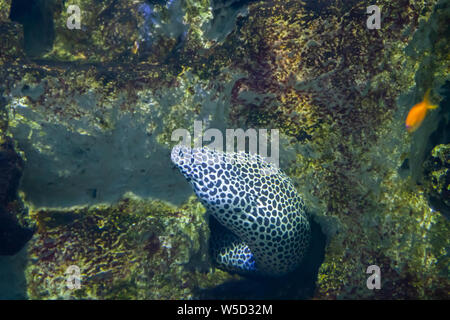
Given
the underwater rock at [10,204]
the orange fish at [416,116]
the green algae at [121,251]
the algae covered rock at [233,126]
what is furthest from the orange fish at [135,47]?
the orange fish at [416,116]

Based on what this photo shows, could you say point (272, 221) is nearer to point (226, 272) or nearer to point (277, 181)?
point (277, 181)

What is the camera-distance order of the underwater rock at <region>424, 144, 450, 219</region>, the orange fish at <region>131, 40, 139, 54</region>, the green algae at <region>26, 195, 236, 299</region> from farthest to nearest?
the orange fish at <region>131, 40, 139, 54</region>
the underwater rock at <region>424, 144, 450, 219</region>
the green algae at <region>26, 195, 236, 299</region>

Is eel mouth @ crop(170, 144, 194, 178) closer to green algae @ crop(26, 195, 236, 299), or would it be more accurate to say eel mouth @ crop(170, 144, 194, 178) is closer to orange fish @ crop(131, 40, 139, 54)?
green algae @ crop(26, 195, 236, 299)

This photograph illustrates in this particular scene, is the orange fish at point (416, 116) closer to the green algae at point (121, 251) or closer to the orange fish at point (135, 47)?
the green algae at point (121, 251)

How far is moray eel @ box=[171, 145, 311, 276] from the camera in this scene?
10.5ft

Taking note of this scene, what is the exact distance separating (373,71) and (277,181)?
1.74 meters

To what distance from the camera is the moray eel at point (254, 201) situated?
320 cm

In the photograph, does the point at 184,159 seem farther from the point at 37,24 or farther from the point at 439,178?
the point at 37,24

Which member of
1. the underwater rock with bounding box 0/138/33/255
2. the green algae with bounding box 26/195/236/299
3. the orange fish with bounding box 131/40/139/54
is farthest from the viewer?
the orange fish with bounding box 131/40/139/54

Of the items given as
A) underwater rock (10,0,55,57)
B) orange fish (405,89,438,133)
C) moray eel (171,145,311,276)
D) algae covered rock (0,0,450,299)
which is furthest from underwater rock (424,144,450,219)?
underwater rock (10,0,55,57)

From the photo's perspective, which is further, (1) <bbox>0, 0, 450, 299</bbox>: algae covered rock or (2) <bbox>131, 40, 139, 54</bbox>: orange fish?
(2) <bbox>131, 40, 139, 54</bbox>: orange fish
